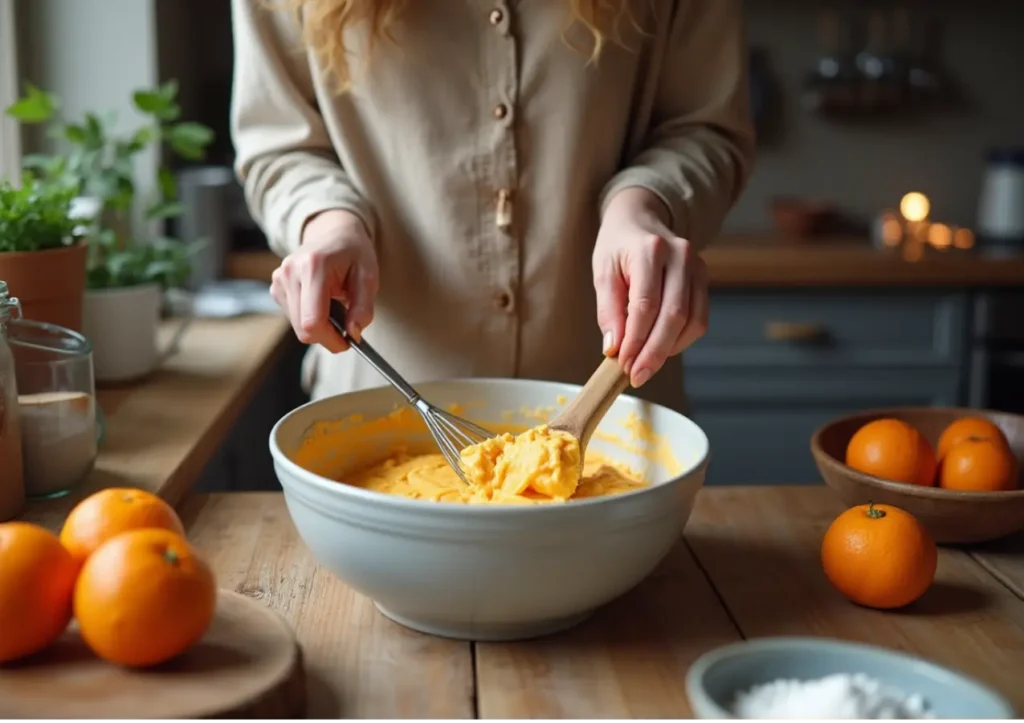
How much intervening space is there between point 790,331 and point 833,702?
192 centimetres

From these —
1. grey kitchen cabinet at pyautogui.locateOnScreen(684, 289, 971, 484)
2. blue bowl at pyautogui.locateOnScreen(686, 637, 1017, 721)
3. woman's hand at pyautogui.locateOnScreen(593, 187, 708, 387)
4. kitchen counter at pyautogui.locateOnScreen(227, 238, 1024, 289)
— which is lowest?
grey kitchen cabinet at pyautogui.locateOnScreen(684, 289, 971, 484)

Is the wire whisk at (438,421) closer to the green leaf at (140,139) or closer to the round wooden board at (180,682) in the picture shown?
the round wooden board at (180,682)

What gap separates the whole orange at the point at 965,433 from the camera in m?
1.09

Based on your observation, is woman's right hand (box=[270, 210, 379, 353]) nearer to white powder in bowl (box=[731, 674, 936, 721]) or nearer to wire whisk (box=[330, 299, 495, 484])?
wire whisk (box=[330, 299, 495, 484])

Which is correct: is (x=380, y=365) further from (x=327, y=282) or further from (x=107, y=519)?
(x=107, y=519)

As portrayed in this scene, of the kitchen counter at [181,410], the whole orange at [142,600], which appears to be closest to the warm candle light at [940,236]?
the kitchen counter at [181,410]

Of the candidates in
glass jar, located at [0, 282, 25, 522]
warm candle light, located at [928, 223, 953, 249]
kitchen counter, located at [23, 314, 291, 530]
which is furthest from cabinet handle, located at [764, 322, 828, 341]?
glass jar, located at [0, 282, 25, 522]

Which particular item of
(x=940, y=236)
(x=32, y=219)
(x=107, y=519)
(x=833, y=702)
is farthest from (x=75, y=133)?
(x=940, y=236)

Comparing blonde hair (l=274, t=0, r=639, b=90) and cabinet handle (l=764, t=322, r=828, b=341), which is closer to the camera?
blonde hair (l=274, t=0, r=639, b=90)

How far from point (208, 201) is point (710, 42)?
1.36 metres

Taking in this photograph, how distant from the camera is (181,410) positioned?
143 centimetres

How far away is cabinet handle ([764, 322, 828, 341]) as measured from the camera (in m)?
2.55

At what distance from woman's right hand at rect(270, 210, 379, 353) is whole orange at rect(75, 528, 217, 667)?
0.28 meters

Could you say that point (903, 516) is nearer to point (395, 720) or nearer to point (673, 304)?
point (673, 304)
